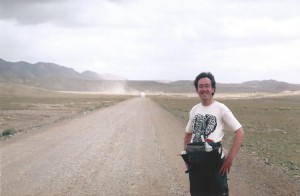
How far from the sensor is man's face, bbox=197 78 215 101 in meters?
4.71

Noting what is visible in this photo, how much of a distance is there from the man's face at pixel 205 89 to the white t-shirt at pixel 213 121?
113mm

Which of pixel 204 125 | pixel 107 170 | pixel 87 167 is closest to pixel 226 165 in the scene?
pixel 204 125

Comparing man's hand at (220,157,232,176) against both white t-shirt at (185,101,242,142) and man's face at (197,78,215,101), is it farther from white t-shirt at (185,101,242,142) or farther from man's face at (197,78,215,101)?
man's face at (197,78,215,101)

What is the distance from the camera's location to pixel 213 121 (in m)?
4.63

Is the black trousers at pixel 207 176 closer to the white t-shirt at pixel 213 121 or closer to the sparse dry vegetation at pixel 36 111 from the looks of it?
the white t-shirt at pixel 213 121

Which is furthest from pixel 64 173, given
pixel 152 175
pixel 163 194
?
pixel 163 194

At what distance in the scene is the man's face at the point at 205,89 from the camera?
471cm

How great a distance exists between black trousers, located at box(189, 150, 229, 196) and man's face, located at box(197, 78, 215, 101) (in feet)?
2.20

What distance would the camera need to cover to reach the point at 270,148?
54.4 ft

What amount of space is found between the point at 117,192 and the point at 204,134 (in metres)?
4.15

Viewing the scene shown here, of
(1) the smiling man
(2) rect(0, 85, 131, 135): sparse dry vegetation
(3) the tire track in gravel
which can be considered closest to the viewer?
(1) the smiling man

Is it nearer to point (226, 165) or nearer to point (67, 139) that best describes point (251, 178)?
point (226, 165)

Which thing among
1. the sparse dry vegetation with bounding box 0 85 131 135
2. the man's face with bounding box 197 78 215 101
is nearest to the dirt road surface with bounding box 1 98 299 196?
the man's face with bounding box 197 78 215 101

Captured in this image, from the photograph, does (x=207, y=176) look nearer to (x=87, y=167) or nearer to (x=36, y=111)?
(x=87, y=167)
